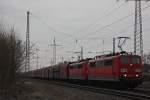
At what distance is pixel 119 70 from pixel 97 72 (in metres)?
6.04

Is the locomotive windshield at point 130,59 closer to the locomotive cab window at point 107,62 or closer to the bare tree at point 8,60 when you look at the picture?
the locomotive cab window at point 107,62

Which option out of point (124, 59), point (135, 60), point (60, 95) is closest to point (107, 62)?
point (124, 59)

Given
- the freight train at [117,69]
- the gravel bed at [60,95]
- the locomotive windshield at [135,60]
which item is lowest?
the gravel bed at [60,95]

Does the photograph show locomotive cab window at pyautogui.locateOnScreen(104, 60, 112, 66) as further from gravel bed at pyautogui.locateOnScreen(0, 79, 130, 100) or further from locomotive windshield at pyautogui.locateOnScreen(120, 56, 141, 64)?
gravel bed at pyautogui.locateOnScreen(0, 79, 130, 100)

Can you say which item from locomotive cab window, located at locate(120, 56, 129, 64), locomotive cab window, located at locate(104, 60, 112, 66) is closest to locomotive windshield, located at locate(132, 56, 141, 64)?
locomotive cab window, located at locate(120, 56, 129, 64)

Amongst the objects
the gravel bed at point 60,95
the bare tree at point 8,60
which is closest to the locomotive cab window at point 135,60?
the gravel bed at point 60,95

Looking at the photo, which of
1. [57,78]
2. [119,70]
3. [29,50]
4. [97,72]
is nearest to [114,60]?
[119,70]

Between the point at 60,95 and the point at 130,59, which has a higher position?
the point at 130,59

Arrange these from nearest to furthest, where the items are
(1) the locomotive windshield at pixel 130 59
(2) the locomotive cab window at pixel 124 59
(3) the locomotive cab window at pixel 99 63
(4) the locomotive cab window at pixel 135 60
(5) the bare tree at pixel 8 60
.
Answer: (5) the bare tree at pixel 8 60 < (2) the locomotive cab window at pixel 124 59 < (1) the locomotive windshield at pixel 130 59 < (4) the locomotive cab window at pixel 135 60 < (3) the locomotive cab window at pixel 99 63

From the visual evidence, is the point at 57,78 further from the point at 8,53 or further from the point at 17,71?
the point at 8,53

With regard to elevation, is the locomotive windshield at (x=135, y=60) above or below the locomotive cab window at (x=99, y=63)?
above

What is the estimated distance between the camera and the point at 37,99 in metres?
20.0

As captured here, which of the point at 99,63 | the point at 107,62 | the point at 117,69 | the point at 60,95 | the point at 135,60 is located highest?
the point at 135,60

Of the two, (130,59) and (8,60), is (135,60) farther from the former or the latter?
(8,60)
